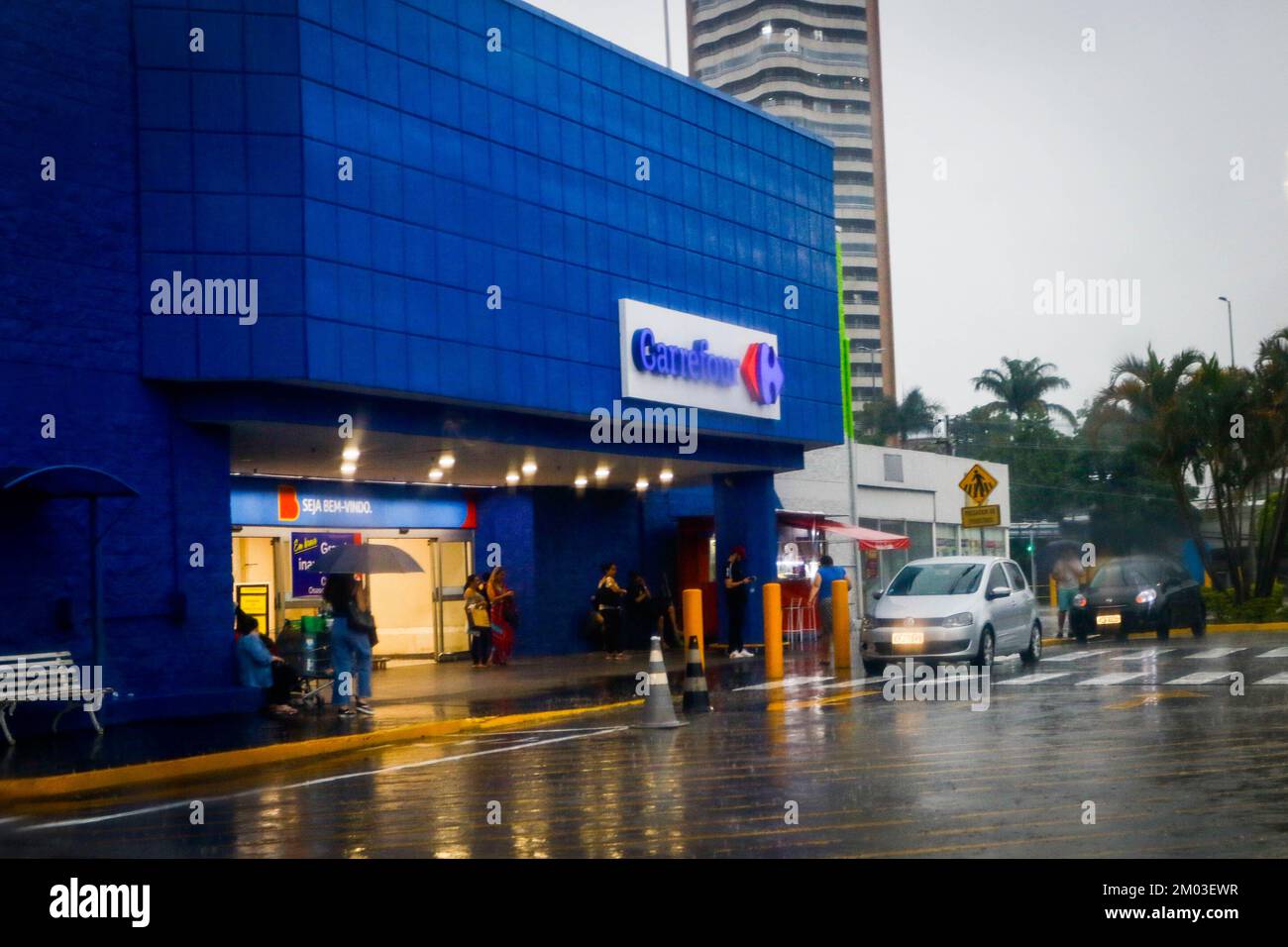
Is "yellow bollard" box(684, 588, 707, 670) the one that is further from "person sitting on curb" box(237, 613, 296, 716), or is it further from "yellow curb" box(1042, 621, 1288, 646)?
"yellow curb" box(1042, 621, 1288, 646)

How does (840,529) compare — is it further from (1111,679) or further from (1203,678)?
(1203,678)

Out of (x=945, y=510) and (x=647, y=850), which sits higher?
(x=945, y=510)

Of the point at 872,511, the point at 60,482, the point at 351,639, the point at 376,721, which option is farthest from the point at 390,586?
the point at 872,511

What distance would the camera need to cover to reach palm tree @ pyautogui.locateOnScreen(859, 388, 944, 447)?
90.3m

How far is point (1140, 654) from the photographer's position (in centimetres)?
2503

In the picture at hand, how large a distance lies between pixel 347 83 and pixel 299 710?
27.0ft

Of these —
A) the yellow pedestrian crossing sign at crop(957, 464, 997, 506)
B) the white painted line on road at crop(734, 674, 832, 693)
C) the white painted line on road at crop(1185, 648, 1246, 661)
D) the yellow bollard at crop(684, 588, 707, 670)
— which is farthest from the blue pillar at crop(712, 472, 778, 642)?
the yellow bollard at crop(684, 588, 707, 670)

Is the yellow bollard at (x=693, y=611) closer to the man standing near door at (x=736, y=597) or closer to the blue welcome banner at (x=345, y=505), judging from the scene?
the man standing near door at (x=736, y=597)

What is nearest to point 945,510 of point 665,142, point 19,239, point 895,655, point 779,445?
point 779,445

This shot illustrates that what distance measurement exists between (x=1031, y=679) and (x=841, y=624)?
401cm

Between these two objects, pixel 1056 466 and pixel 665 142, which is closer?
pixel 665 142

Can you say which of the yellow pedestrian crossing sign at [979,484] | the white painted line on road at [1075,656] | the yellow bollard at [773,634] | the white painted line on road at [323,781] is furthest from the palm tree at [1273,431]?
the white painted line on road at [323,781]

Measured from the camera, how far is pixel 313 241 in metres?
19.0
